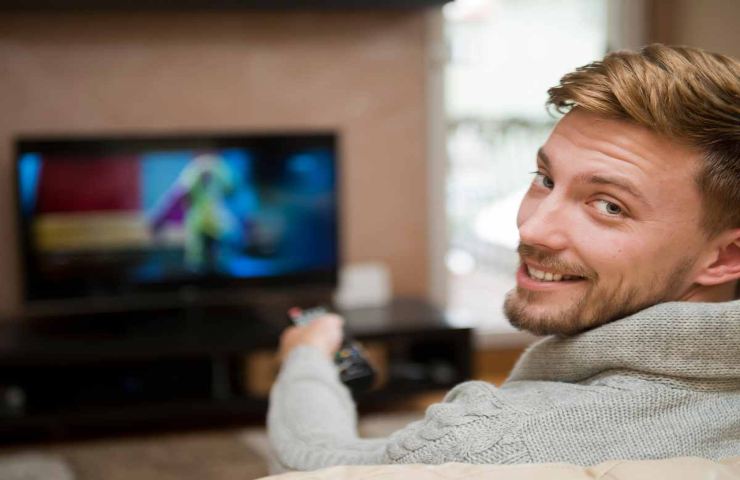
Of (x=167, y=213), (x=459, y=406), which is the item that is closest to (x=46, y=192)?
(x=167, y=213)

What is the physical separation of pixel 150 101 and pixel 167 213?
1.70 feet

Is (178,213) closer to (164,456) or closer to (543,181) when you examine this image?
(164,456)

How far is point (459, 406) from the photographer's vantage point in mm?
1021

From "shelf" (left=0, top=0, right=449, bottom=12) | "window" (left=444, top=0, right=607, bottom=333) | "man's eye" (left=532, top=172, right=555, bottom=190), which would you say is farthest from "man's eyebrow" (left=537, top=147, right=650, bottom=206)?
"window" (left=444, top=0, right=607, bottom=333)

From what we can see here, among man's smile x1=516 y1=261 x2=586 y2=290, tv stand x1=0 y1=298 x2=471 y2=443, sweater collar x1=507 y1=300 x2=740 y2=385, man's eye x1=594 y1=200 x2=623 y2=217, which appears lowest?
tv stand x1=0 y1=298 x2=471 y2=443

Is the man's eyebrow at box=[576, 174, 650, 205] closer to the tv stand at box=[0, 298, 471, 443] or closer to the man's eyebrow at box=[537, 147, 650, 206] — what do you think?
the man's eyebrow at box=[537, 147, 650, 206]

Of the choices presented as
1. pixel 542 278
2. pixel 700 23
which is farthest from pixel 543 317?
pixel 700 23

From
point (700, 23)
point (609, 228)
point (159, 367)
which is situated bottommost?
point (159, 367)

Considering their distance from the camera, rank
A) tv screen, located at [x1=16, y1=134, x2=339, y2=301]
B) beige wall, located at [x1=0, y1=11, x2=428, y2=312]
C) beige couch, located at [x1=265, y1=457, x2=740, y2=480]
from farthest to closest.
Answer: beige wall, located at [x1=0, y1=11, x2=428, y2=312] < tv screen, located at [x1=16, y1=134, x2=339, y2=301] < beige couch, located at [x1=265, y1=457, x2=740, y2=480]

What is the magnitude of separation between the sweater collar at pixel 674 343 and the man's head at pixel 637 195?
0.22 feet

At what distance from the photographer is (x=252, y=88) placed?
13.0 feet

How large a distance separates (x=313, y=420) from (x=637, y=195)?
0.55 meters

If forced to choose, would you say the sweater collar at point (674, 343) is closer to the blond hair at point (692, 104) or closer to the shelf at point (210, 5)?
the blond hair at point (692, 104)

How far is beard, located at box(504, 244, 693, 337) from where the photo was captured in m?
1.09
